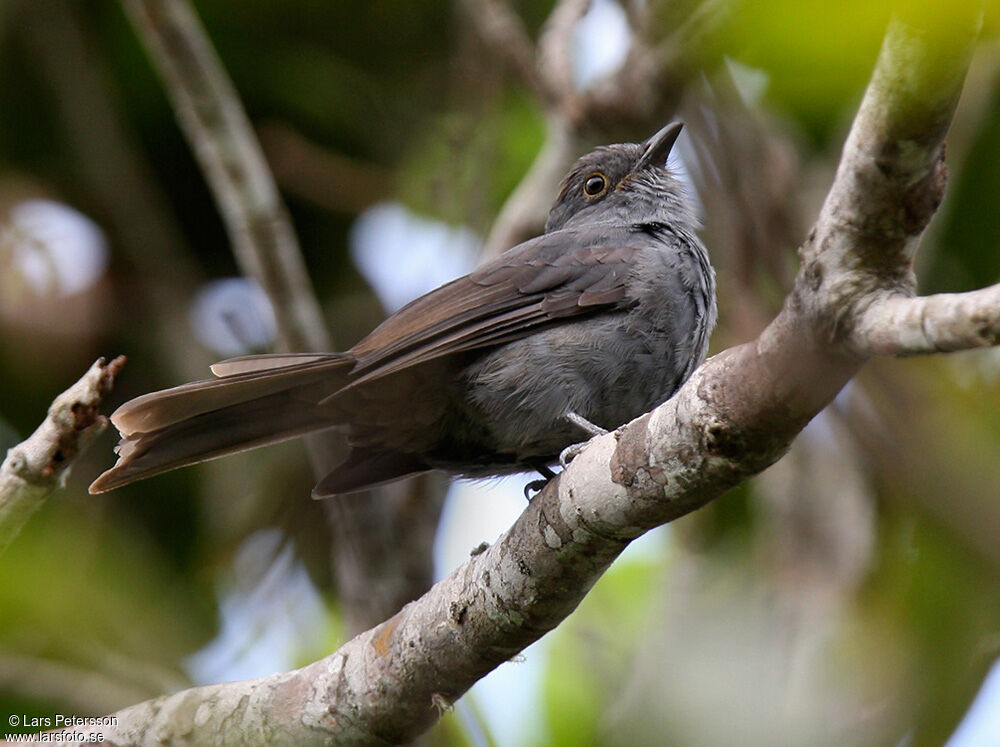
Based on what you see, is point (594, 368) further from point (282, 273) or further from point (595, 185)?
point (282, 273)

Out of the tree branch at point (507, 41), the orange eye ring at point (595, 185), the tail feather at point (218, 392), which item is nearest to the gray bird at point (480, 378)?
the tail feather at point (218, 392)

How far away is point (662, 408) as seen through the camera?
2.66 meters

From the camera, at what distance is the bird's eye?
17.6 feet

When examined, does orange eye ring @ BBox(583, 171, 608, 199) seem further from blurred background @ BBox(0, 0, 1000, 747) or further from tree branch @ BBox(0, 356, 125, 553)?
tree branch @ BBox(0, 356, 125, 553)

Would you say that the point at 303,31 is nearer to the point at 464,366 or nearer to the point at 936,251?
the point at 464,366

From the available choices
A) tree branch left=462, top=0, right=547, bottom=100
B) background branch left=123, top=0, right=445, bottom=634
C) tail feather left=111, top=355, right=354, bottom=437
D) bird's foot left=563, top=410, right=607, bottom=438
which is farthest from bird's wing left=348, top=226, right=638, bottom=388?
tree branch left=462, top=0, right=547, bottom=100

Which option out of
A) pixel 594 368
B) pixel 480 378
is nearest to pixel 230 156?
pixel 480 378

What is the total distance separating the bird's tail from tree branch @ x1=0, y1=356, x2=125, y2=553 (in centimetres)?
76

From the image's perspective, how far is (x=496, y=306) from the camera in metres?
4.19

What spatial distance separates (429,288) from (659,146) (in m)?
1.29

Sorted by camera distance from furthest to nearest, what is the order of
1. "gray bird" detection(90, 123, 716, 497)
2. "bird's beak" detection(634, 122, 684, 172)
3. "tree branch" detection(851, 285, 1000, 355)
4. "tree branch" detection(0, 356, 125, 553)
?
A: "bird's beak" detection(634, 122, 684, 172) → "gray bird" detection(90, 123, 716, 497) → "tree branch" detection(0, 356, 125, 553) → "tree branch" detection(851, 285, 1000, 355)

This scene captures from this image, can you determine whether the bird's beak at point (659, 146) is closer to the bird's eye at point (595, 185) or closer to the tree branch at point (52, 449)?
the bird's eye at point (595, 185)

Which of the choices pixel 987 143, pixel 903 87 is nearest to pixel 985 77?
pixel 987 143

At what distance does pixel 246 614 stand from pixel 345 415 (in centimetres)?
137
